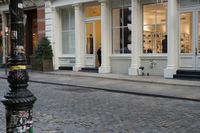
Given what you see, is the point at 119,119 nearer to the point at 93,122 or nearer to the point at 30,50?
the point at 93,122

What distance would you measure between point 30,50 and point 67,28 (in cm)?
659

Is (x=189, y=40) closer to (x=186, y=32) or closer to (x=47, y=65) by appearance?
(x=186, y=32)

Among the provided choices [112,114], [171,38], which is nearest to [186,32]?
[171,38]

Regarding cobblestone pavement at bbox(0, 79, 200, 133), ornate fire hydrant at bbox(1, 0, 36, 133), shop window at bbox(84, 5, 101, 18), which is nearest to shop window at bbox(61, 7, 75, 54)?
shop window at bbox(84, 5, 101, 18)

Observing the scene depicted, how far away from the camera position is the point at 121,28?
866 inches

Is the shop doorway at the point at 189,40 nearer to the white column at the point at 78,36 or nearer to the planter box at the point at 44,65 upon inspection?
the white column at the point at 78,36

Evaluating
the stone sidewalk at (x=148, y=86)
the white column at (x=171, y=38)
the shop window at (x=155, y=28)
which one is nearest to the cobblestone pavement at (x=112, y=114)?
the stone sidewalk at (x=148, y=86)

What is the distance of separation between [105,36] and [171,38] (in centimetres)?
472

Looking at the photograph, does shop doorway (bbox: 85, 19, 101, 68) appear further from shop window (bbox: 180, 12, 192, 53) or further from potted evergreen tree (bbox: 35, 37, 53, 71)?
shop window (bbox: 180, 12, 192, 53)

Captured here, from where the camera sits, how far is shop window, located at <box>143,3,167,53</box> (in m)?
19.8

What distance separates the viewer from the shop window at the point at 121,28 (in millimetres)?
21594

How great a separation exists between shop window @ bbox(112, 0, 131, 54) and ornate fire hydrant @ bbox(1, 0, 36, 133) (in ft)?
56.9

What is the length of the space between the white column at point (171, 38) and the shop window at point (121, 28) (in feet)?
10.8

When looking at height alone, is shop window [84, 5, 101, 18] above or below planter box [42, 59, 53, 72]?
above
